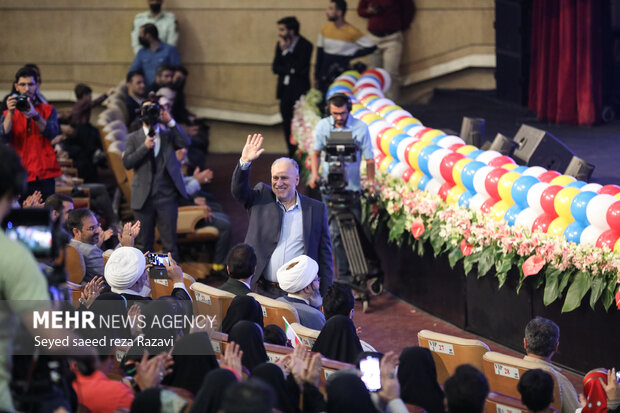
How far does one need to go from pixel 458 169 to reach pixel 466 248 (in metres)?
0.62

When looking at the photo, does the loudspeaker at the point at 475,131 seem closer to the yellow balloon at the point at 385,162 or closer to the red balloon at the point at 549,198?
the yellow balloon at the point at 385,162

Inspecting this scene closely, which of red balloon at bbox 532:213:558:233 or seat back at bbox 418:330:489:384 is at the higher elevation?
red balloon at bbox 532:213:558:233

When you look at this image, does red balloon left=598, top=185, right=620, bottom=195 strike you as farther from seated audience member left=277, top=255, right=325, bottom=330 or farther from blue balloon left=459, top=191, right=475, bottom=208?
seated audience member left=277, top=255, right=325, bottom=330

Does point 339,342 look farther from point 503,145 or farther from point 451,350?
point 503,145

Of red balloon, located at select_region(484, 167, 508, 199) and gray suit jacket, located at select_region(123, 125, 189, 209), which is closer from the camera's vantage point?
red balloon, located at select_region(484, 167, 508, 199)

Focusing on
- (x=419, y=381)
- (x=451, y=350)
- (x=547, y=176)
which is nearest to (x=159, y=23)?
(x=547, y=176)

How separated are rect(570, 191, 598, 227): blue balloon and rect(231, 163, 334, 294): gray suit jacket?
4.21ft

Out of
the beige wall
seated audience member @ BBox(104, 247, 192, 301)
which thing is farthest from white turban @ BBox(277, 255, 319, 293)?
the beige wall

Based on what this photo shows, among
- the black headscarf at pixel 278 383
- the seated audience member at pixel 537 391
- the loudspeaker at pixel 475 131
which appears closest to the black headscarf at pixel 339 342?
the black headscarf at pixel 278 383

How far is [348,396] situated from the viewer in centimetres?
308

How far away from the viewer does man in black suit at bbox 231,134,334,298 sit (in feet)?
16.8

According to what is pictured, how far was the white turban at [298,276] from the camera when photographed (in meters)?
4.62

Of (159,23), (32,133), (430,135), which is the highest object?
(159,23)

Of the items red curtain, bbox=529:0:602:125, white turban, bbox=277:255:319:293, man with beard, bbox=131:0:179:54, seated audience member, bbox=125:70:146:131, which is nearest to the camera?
white turban, bbox=277:255:319:293
